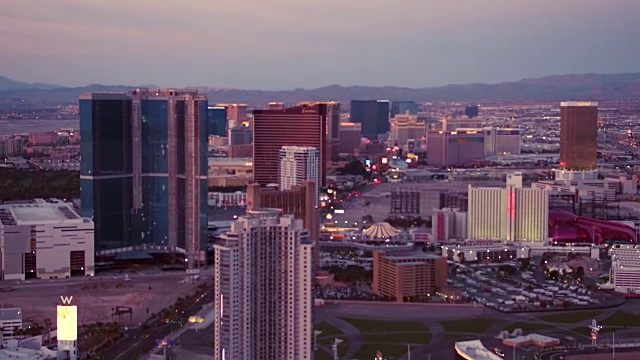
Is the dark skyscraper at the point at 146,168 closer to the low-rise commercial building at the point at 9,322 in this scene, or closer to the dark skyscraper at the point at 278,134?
the low-rise commercial building at the point at 9,322

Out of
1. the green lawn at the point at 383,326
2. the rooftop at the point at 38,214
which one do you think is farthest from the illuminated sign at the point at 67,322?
the rooftop at the point at 38,214

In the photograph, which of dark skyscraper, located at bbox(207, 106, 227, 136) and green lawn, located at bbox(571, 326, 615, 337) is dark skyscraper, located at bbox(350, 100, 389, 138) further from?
green lawn, located at bbox(571, 326, 615, 337)

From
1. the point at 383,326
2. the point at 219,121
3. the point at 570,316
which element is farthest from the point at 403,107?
the point at 383,326

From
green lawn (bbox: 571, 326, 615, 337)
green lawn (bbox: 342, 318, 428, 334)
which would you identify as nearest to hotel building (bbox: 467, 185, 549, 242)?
green lawn (bbox: 571, 326, 615, 337)

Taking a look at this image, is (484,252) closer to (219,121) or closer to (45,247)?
(45,247)

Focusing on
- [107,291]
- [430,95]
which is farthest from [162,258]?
[430,95]

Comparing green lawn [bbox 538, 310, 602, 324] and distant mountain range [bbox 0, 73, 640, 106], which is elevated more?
distant mountain range [bbox 0, 73, 640, 106]

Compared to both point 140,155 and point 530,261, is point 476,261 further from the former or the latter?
point 140,155
